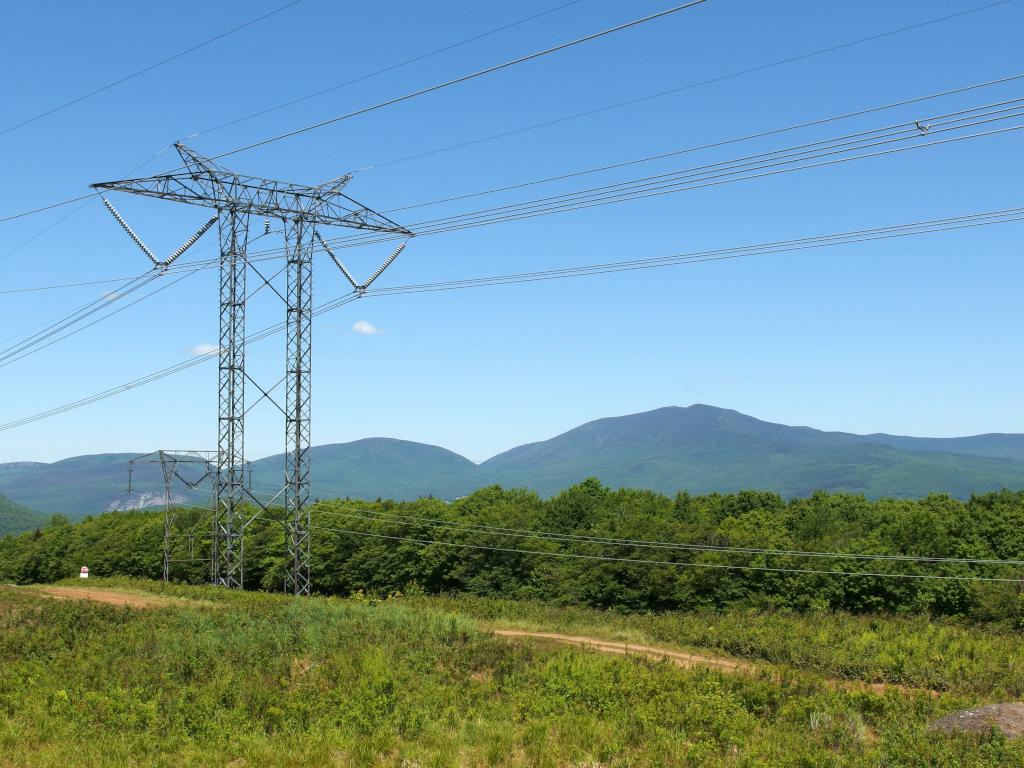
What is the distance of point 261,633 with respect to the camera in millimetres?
36062

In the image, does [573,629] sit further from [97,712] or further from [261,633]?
[97,712]

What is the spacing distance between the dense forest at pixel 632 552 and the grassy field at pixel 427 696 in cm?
1558

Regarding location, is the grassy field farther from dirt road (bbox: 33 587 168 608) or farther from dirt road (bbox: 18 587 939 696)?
dirt road (bbox: 33 587 168 608)

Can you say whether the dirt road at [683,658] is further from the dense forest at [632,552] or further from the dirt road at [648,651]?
the dense forest at [632,552]

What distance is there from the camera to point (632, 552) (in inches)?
3233

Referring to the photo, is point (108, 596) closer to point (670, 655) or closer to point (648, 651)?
point (648, 651)

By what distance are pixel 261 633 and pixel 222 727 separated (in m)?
12.0

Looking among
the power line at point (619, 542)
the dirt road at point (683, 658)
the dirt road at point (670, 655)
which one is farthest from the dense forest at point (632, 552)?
the dirt road at point (683, 658)

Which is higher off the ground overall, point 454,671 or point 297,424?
point 297,424

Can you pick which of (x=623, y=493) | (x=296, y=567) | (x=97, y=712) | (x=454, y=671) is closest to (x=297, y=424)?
(x=296, y=567)

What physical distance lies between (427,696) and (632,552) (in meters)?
56.3

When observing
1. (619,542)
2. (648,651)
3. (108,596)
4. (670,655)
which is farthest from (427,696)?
(619,542)

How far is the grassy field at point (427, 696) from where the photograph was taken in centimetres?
2252

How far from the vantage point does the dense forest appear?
77.9 meters
